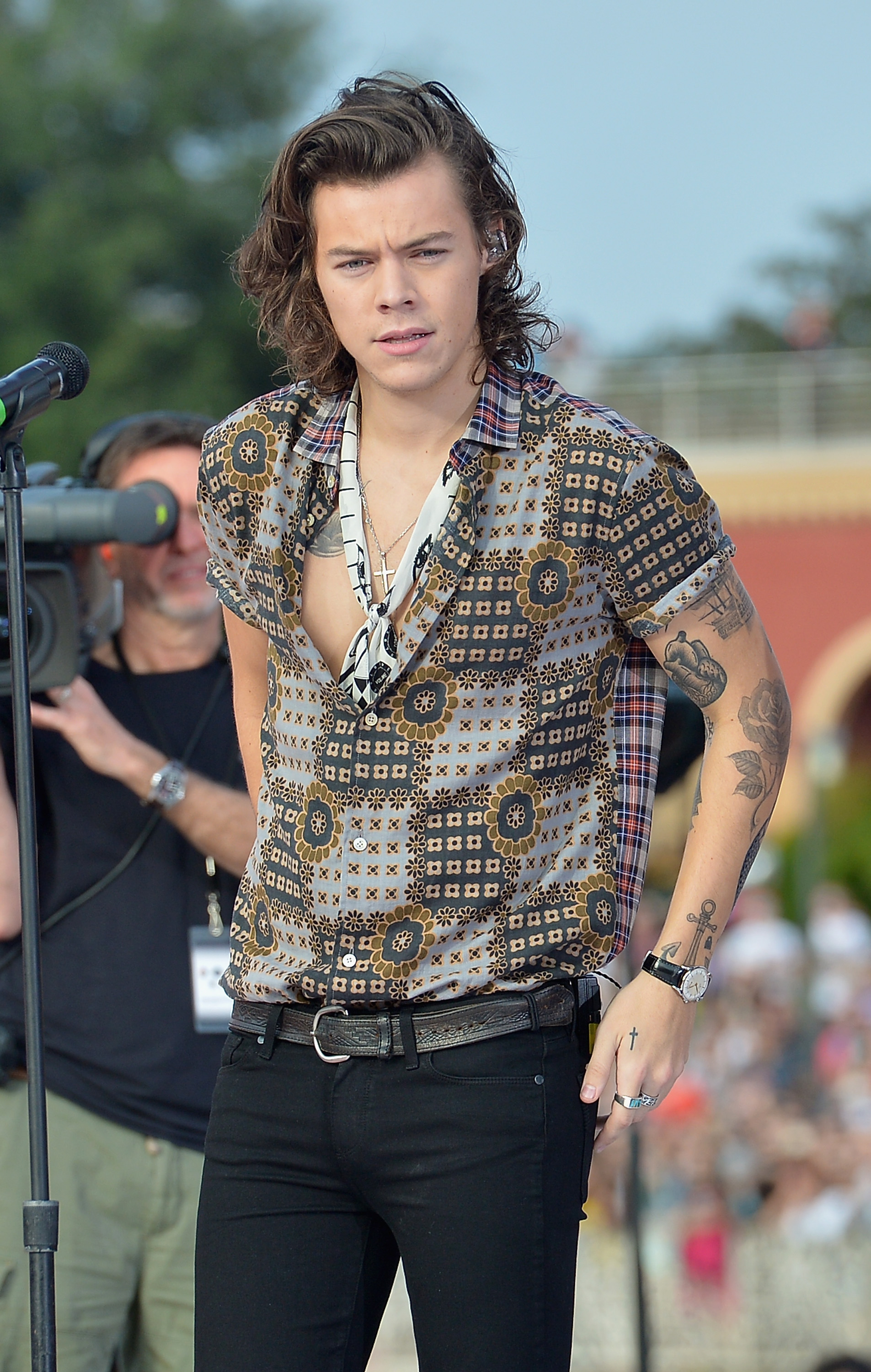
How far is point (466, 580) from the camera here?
1.61m

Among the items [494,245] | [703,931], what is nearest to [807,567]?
[494,245]

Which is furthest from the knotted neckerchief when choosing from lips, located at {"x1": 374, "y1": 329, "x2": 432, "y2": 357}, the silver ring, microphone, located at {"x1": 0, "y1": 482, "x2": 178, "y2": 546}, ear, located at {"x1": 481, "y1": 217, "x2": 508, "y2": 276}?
microphone, located at {"x1": 0, "y1": 482, "x2": 178, "y2": 546}

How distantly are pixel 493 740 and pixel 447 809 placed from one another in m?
0.08

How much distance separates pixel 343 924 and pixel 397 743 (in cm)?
19

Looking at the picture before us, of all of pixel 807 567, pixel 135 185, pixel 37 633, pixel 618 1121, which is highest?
pixel 135 185

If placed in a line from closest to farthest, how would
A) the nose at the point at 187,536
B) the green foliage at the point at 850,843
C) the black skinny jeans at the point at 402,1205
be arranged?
the black skinny jeans at the point at 402,1205
the nose at the point at 187,536
the green foliage at the point at 850,843

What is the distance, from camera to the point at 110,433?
288 centimetres

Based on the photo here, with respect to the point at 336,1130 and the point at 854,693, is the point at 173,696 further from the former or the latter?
the point at 854,693

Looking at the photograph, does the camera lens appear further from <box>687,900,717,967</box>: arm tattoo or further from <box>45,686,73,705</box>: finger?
<box>687,900,717,967</box>: arm tattoo

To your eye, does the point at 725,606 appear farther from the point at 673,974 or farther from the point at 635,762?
the point at 673,974

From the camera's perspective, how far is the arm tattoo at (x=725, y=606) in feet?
5.38

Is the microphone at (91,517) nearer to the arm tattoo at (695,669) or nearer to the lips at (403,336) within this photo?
the lips at (403,336)

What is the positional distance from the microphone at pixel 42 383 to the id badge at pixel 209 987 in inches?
38.5

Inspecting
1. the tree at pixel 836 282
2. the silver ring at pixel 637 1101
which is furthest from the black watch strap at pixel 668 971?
the tree at pixel 836 282
